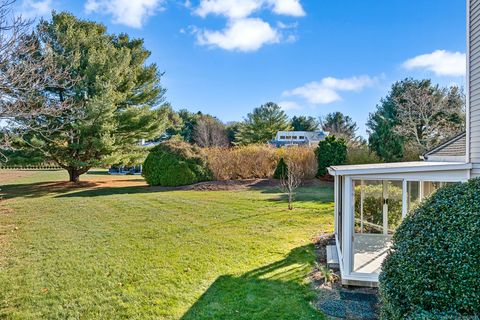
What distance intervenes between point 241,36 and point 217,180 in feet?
28.5

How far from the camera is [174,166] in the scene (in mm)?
18109

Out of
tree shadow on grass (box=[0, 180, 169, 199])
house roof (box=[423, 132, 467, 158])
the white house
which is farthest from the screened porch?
tree shadow on grass (box=[0, 180, 169, 199])

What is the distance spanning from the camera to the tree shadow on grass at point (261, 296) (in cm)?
416

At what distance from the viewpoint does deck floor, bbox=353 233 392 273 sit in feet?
17.8

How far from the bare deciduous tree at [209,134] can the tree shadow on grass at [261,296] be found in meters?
34.0

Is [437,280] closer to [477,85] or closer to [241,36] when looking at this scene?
[477,85]

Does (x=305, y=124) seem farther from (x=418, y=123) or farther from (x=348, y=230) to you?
(x=348, y=230)

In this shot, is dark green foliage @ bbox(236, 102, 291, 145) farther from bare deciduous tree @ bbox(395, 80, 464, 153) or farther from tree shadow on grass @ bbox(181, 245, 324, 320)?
tree shadow on grass @ bbox(181, 245, 324, 320)

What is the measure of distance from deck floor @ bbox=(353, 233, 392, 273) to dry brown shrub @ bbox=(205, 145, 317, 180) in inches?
446

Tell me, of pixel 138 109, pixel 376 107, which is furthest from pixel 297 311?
pixel 376 107

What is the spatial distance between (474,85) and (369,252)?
12.0 feet

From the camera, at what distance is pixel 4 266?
5906mm

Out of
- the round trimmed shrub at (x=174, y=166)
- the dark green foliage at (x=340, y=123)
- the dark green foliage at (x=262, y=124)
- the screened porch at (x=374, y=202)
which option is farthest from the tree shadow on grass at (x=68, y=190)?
the dark green foliage at (x=340, y=123)

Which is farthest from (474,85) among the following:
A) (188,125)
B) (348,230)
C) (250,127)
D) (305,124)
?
(305,124)
